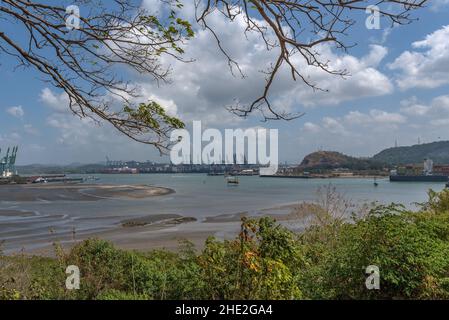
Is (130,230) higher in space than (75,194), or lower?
lower

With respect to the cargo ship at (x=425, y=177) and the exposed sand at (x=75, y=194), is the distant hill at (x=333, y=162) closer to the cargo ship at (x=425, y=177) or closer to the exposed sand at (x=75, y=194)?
the cargo ship at (x=425, y=177)

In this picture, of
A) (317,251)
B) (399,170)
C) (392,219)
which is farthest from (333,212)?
(399,170)

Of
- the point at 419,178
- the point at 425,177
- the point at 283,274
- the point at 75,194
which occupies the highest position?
the point at 283,274

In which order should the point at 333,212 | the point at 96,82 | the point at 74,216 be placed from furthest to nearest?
1. the point at 74,216
2. the point at 333,212
3. the point at 96,82

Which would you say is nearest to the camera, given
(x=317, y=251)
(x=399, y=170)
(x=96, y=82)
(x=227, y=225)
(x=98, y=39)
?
(x=98, y=39)

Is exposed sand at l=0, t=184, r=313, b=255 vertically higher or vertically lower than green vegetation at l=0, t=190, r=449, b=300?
lower

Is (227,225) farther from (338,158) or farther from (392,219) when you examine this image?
(338,158)

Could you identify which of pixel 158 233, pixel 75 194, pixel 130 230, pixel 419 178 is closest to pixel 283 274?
pixel 158 233

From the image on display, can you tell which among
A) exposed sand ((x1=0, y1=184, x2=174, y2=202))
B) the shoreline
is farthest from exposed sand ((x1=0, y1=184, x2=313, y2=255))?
exposed sand ((x1=0, y1=184, x2=174, y2=202))

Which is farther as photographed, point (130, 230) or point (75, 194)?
point (75, 194)

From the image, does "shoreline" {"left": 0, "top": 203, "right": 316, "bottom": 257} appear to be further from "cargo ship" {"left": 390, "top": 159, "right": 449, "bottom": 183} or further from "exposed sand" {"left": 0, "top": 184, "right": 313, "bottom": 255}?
"cargo ship" {"left": 390, "top": 159, "right": 449, "bottom": 183}

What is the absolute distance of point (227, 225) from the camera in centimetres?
2984

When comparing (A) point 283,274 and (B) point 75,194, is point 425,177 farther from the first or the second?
(A) point 283,274
